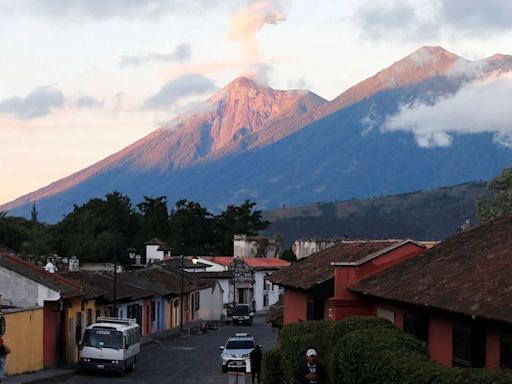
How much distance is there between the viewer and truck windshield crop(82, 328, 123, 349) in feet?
119

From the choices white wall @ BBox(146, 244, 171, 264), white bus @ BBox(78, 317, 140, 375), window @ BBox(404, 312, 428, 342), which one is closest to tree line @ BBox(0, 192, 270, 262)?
white wall @ BBox(146, 244, 171, 264)

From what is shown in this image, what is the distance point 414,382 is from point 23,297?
83.6 feet

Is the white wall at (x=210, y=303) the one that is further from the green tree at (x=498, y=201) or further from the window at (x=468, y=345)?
the window at (x=468, y=345)

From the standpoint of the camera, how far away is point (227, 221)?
137 meters

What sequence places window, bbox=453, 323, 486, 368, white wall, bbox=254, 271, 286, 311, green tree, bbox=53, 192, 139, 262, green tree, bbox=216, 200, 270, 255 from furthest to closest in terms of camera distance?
green tree, bbox=216, 200, 270, 255
green tree, bbox=53, 192, 139, 262
white wall, bbox=254, 271, 286, 311
window, bbox=453, 323, 486, 368

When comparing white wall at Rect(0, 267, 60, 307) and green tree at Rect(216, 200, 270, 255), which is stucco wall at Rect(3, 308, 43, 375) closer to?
white wall at Rect(0, 267, 60, 307)

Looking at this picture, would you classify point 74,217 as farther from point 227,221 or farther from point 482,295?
point 482,295

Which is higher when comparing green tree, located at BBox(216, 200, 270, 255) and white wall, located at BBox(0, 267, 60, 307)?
green tree, located at BBox(216, 200, 270, 255)

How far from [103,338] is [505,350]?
71.1 feet

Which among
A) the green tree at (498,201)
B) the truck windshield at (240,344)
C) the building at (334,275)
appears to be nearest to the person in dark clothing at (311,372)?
the building at (334,275)

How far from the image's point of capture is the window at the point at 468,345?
17.8m

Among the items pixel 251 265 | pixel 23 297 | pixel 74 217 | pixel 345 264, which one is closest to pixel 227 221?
pixel 74 217

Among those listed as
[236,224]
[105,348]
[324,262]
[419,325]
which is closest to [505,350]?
[419,325]

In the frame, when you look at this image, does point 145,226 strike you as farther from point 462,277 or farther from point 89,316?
point 462,277
